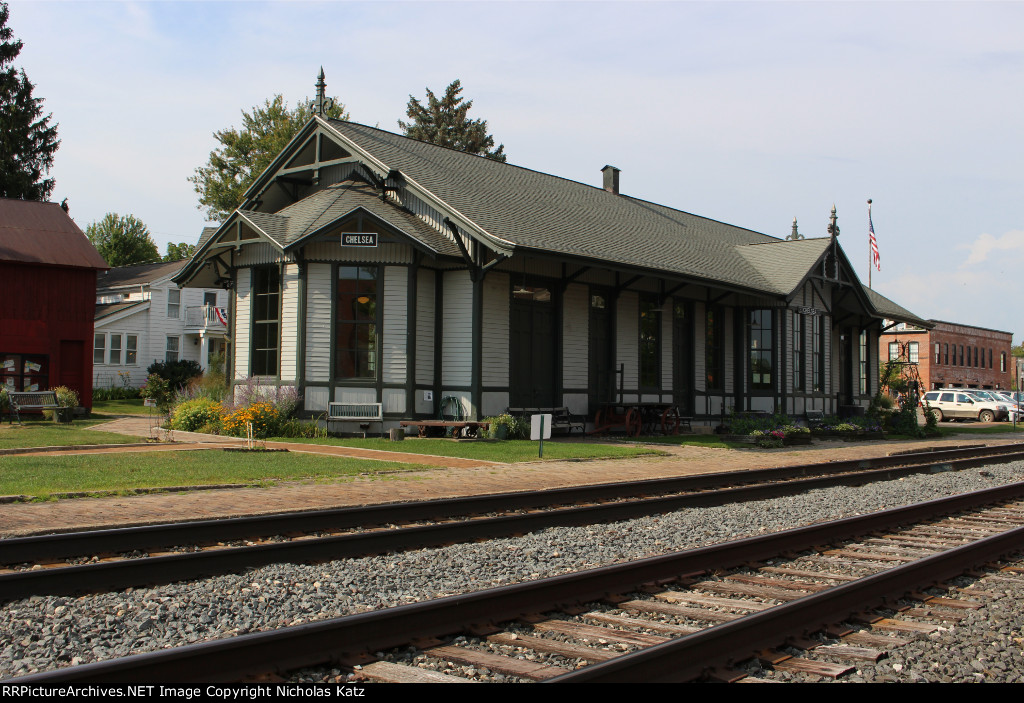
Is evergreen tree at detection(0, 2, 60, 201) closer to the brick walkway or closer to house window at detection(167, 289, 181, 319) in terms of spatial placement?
house window at detection(167, 289, 181, 319)

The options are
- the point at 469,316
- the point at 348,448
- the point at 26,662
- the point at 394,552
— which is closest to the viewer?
the point at 26,662

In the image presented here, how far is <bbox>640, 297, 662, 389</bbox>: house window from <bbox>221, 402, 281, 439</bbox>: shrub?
394 inches

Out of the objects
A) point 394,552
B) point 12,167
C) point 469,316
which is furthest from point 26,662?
point 12,167

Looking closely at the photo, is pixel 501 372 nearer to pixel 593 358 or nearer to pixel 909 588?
pixel 593 358

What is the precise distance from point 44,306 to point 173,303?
16386 mm

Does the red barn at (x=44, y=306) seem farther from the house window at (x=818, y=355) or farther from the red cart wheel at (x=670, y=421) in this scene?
the house window at (x=818, y=355)

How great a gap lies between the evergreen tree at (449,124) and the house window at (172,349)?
22.8 m

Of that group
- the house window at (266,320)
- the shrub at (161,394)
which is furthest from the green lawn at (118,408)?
the house window at (266,320)

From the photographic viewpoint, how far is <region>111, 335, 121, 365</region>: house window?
40.4 m

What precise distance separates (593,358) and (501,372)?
326 centimetres

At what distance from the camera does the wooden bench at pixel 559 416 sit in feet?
66.8

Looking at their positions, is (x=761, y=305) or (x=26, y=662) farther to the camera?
(x=761, y=305)

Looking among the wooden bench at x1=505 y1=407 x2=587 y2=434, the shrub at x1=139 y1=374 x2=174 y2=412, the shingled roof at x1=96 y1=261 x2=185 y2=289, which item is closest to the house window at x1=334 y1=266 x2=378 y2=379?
the wooden bench at x1=505 y1=407 x2=587 y2=434

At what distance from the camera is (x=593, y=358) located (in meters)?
22.3
